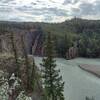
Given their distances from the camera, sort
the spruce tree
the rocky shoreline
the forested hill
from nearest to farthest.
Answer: the spruce tree < the rocky shoreline < the forested hill

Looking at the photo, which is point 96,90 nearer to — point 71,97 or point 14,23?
point 71,97

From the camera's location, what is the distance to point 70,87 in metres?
37.7

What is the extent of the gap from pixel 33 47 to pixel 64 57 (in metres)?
13.7

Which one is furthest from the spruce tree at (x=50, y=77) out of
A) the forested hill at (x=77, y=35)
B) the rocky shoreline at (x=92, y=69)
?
the forested hill at (x=77, y=35)

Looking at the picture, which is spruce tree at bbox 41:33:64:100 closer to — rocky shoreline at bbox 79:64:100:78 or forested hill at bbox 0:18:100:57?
rocky shoreline at bbox 79:64:100:78

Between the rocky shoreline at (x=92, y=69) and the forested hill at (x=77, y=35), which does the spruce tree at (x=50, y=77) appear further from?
the forested hill at (x=77, y=35)

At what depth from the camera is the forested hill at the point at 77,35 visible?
261ft

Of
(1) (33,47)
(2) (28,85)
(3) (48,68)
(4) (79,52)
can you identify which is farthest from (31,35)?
(3) (48,68)

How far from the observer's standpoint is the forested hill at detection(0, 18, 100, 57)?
3127 inches

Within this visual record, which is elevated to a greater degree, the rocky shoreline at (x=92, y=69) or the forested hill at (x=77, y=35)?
the forested hill at (x=77, y=35)

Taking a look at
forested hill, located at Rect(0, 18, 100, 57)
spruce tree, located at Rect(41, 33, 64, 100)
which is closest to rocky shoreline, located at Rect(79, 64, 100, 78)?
forested hill, located at Rect(0, 18, 100, 57)

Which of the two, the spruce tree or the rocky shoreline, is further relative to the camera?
the rocky shoreline

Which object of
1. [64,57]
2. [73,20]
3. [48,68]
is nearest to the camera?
[48,68]

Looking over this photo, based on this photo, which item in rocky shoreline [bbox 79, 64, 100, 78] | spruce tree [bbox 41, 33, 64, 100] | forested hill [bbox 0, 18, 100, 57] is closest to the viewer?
spruce tree [bbox 41, 33, 64, 100]
